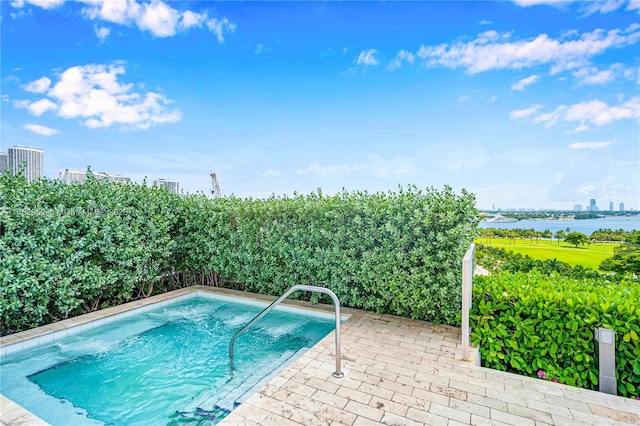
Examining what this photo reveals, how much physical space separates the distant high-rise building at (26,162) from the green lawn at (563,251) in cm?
885

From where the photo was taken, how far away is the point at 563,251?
6957mm

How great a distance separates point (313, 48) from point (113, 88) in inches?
250

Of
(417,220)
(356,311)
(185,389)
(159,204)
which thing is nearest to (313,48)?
(159,204)

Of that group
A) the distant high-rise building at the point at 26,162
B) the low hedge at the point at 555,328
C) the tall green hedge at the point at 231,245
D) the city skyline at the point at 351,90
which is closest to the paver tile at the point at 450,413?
the low hedge at the point at 555,328

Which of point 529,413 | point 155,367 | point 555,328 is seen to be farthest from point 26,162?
point 555,328

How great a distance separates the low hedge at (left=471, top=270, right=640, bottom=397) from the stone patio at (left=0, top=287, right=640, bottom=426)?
0.48 metres

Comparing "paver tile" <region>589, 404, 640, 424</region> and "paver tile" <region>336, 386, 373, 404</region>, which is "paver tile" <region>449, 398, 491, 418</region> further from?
"paver tile" <region>589, 404, 640, 424</region>

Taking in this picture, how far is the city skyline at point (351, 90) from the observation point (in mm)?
7602

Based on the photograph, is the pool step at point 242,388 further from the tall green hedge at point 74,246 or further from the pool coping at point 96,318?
the tall green hedge at point 74,246

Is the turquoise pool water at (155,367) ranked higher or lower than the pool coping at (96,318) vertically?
lower

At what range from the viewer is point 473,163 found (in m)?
10.2

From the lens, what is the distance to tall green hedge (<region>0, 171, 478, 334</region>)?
513 centimetres

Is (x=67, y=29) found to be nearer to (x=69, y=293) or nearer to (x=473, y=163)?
(x=69, y=293)

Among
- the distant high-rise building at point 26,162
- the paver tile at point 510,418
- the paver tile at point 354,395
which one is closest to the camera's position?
the paver tile at point 510,418
